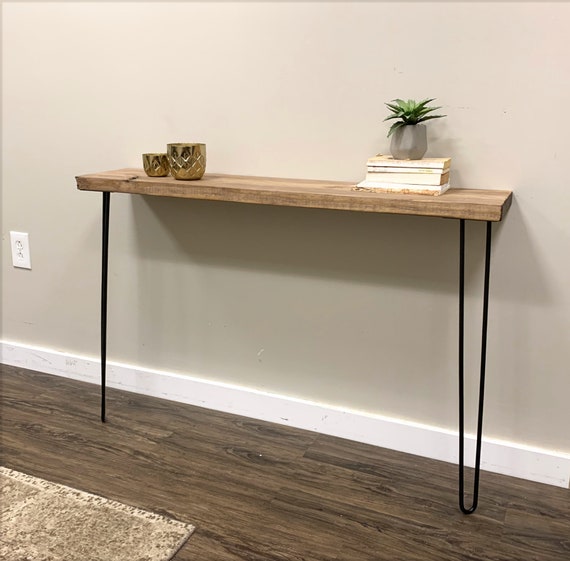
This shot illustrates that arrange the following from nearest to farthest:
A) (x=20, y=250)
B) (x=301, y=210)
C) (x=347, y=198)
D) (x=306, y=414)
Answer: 1. (x=347, y=198)
2. (x=301, y=210)
3. (x=306, y=414)
4. (x=20, y=250)

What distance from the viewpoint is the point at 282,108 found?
1.63m

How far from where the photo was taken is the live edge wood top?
127cm

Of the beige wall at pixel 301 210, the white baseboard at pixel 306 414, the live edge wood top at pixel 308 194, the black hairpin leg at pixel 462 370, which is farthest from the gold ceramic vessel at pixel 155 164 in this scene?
the black hairpin leg at pixel 462 370

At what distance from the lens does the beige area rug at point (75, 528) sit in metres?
1.29

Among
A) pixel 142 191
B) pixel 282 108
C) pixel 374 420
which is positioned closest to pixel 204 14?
pixel 282 108

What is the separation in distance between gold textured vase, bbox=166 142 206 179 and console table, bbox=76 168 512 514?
27 mm

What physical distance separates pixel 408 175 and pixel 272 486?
30.2 inches

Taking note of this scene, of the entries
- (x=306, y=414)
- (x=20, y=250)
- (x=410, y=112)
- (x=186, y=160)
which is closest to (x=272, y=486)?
(x=306, y=414)

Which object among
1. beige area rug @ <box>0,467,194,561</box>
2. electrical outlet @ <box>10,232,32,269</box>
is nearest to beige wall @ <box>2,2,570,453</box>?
electrical outlet @ <box>10,232,32,269</box>

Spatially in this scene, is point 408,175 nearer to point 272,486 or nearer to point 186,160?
point 186,160

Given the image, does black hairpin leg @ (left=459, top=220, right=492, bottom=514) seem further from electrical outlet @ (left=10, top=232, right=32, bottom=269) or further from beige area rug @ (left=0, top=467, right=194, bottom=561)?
electrical outlet @ (left=10, top=232, right=32, bottom=269)

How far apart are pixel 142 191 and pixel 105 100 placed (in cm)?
43

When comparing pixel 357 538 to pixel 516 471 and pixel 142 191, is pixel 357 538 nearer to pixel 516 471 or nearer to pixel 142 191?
pixel 516 471

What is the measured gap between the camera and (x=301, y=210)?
5.48 ft
